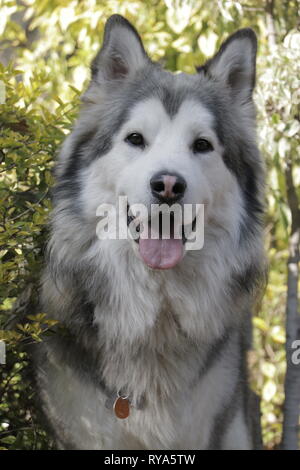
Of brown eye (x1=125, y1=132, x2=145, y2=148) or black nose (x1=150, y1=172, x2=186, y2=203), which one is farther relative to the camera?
brown eye (x1=125, y1=132, x2=145, y2=148)

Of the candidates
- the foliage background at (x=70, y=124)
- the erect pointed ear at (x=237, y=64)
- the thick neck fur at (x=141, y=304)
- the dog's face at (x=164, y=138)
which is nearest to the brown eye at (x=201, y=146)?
the dog's face at (x=164, y=138)

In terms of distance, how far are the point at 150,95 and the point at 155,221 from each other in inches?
24.5

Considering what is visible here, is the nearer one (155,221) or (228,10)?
(155,221)

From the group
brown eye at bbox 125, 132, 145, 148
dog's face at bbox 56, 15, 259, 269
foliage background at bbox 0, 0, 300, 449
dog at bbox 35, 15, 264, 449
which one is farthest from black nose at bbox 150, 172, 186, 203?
foliage background at bbox 0, 0, 300, 449

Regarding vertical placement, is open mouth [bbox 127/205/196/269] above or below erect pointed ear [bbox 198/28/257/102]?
below

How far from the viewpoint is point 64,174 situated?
322 cm

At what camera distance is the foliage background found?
10.8 ft

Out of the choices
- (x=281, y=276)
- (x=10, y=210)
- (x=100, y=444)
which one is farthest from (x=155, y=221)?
(x=281, y=276)

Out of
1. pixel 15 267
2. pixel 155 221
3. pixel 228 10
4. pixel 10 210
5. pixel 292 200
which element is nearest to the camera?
pixel 155 221

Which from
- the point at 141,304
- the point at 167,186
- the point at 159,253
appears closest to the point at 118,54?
the point at 167,186
